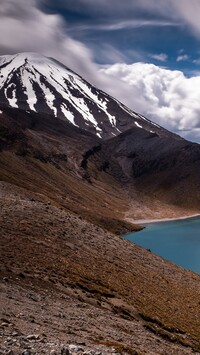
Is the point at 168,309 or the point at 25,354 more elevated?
the point at 25,354

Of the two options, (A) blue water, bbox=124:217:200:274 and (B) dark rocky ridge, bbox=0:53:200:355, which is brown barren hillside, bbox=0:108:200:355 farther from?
(A) blue water, bbox=124:217:200:274

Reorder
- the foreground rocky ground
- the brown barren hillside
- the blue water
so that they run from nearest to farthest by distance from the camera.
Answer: the foreground rocky ground, the brown barren hillside, the blue water

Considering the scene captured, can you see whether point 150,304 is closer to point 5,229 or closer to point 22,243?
point 22,243

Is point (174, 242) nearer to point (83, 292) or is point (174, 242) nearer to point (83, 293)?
point (83, 292)

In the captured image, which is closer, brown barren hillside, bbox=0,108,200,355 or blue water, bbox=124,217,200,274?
brown barren hillside, bbox=0,108,200,355

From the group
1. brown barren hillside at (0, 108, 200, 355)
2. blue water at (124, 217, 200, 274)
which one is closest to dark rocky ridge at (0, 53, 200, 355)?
brown barren hillside at (0, 108, 200, 355)

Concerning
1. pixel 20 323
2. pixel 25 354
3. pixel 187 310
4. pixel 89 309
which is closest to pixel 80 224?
pixel 187 310

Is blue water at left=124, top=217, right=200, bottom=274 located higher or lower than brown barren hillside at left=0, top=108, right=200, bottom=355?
lower
